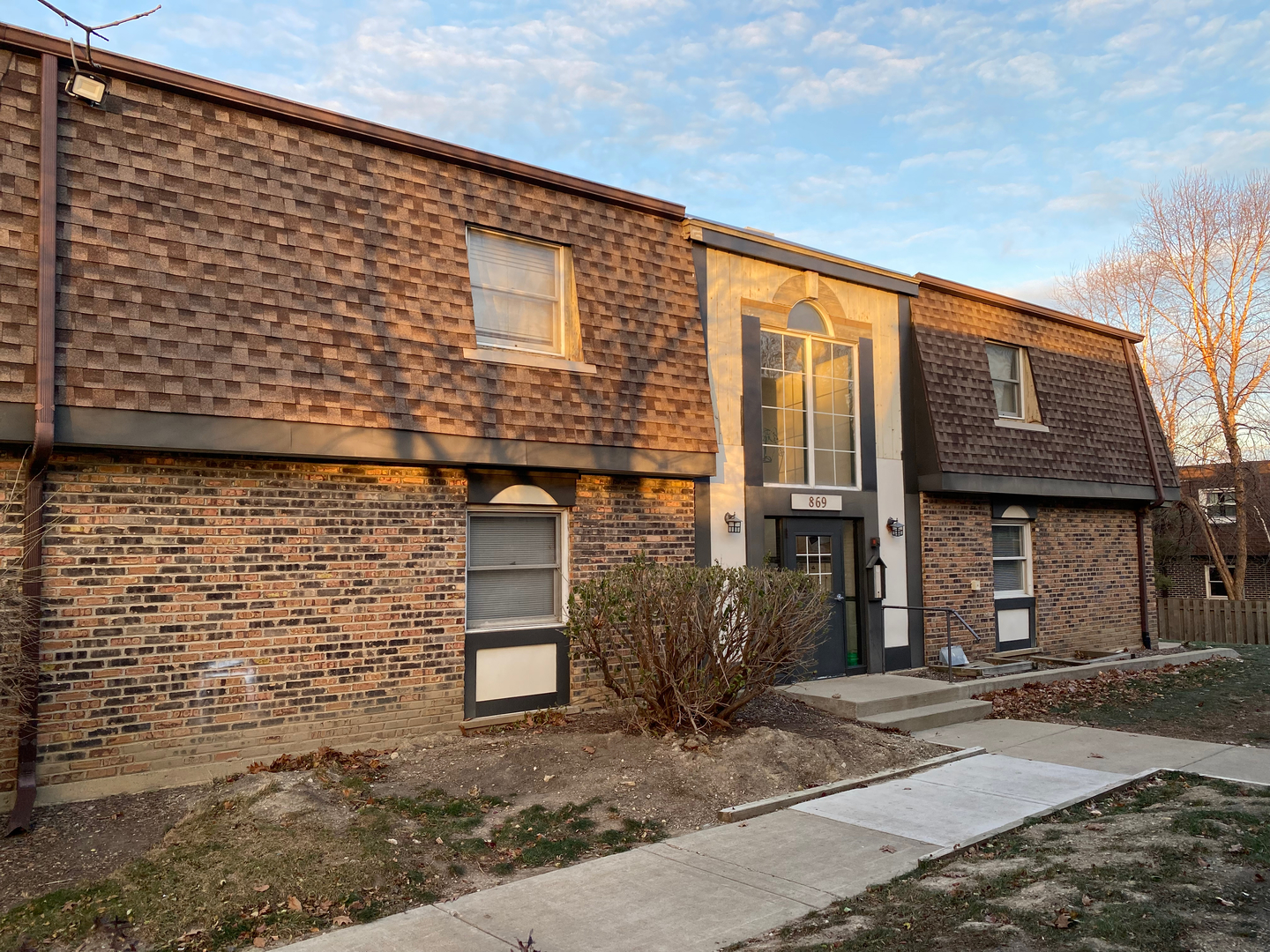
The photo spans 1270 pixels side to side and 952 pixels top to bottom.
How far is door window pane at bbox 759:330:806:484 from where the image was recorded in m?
11.4

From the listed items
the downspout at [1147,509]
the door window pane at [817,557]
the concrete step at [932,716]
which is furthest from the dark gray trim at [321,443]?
the downspout at [1147,509]

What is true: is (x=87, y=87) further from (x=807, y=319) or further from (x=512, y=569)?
(x=807, y=319)

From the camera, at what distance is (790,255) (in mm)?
11508

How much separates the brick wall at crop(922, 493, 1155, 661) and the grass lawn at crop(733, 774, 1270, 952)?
682 cm

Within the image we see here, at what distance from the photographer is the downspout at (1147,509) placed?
15.7 meters

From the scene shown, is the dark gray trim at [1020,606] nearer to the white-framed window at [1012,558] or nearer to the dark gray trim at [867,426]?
the white-framed window at [1012,558]

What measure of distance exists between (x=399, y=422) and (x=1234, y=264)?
→ 26.1 metres

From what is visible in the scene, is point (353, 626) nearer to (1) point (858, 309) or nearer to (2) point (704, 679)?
(2) point (704, 679)

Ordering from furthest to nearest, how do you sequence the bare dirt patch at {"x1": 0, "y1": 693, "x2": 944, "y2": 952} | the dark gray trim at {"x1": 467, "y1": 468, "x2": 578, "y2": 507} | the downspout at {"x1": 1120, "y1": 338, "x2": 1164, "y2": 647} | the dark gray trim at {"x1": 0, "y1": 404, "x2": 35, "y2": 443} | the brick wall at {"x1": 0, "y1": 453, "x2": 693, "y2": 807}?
the downspout at {"x1": 1120, "y1": 338, "x2": 1164, "y2": 647}, the dark gray trim at {"x1": 467, "y1": 468, "x2": 578, "y2": 507}, the brick wall at {"x1": 0, "y1": 453, "x2": 693, "y2": 807}, the dark gray trim at {"x1": 0, "y1": 404, "x2": 35, "y2": 443}, the bare dirt patch at {"x1": 0, "y1": 693, "x2": 944, "y2": 952}

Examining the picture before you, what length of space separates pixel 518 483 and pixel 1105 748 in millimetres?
6252

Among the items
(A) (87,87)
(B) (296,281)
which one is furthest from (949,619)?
(A) (87,87)

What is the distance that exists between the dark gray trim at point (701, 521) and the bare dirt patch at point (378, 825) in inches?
91.8

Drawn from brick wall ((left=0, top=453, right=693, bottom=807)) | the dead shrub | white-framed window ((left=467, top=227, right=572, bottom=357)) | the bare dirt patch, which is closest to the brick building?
white-framed window ((left=467, top=227, right=572, bottom=357))

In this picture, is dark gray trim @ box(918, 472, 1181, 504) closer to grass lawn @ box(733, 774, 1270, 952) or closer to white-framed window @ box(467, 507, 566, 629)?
white-framed window @ box(467, 507, 566, 629)
